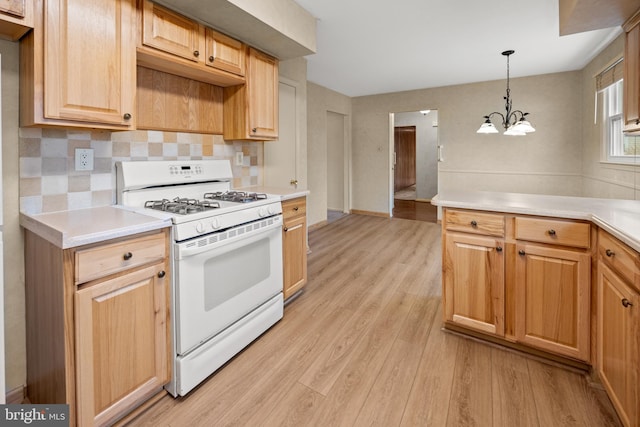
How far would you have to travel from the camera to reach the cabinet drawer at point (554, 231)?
5.65 ft

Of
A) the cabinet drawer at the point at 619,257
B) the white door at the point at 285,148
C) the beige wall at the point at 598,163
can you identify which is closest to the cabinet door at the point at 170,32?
the white door at the point at 285,148

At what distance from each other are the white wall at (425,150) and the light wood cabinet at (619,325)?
7.75 m

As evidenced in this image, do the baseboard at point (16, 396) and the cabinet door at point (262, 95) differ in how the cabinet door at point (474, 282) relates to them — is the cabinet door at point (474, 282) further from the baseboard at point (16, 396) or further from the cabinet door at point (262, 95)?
the baseboard at point (16, 396)

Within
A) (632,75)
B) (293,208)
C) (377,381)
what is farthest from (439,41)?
(377,381)

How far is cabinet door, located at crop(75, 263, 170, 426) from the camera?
129 cm

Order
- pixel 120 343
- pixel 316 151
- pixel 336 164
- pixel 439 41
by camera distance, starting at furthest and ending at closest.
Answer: pixel 336 164 < pixel 316 151 < pixel 439 41 < pixel 120 343

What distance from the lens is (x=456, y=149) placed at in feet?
19.1

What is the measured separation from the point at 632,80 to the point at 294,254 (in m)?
2.36

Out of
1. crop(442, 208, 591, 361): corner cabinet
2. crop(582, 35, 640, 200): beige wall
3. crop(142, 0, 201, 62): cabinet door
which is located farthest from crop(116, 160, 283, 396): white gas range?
crop(582, 35, 640, 200): beige wall

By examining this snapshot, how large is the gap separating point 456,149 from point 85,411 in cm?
593

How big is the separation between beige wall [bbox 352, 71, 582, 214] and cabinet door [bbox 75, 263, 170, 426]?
17.8ft

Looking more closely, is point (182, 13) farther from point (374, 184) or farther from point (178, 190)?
point (374, 184)

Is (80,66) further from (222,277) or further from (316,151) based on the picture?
(316,151)

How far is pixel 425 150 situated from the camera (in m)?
9.38
